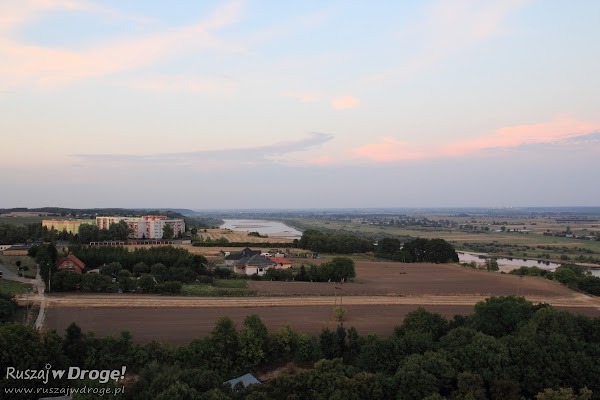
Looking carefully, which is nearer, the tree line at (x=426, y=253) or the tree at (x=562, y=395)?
the tree at (x=562, y=395)

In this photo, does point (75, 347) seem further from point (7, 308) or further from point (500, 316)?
point (500, 316)

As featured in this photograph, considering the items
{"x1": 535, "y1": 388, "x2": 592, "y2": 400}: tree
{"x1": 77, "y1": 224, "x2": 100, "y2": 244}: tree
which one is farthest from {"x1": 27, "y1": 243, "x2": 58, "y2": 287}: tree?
{"x1": 535, "y1": 388, "x2": 592, "y2": 400}: tree

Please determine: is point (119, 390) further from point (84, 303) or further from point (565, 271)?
point (565, 271)

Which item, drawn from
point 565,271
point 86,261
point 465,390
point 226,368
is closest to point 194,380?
point 226,368

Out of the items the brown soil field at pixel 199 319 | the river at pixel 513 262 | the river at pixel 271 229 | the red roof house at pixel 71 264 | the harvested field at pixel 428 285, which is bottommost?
the river at pixel 513 262

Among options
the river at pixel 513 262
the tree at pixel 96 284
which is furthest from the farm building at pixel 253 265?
the river at pixel 513 262

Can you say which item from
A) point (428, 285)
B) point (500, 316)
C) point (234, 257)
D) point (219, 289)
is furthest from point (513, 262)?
point (500, 316)

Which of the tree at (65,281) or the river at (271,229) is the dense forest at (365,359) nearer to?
the tree at (65,281)
